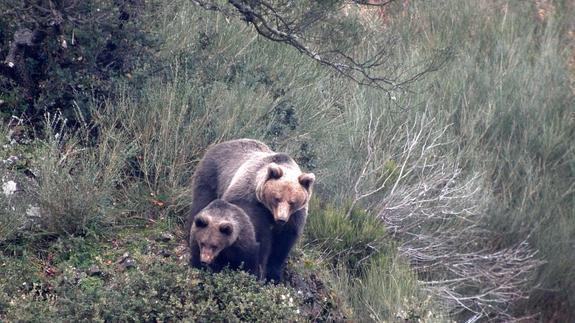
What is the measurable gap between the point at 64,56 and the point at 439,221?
16.5 ft

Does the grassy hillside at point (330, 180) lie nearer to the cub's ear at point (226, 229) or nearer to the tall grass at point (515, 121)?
the tall grass at point (515, 121)

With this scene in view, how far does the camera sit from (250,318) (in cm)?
696

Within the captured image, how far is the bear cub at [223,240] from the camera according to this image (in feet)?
23.1

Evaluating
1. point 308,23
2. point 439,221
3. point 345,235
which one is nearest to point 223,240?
point 345,235

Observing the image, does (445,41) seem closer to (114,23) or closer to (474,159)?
(474,159)

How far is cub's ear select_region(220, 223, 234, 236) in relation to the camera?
698 centimetres

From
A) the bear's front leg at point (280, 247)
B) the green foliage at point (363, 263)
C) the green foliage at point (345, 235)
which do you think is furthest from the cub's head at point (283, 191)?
the green foliage at point (345, 235)

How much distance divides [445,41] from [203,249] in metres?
10.7

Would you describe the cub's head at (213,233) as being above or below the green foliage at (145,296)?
above

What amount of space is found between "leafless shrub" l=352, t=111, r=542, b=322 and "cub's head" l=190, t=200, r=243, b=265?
3308mm

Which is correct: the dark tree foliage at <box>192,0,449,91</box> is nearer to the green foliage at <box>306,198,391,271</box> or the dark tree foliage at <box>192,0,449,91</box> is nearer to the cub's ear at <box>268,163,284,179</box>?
the green foliage at <box>306,198,391,271</box>

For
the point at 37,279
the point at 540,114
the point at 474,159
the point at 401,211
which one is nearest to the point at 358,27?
the point at 401,211

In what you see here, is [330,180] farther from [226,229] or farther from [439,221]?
[226,229]

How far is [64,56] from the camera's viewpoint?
32.1ft
